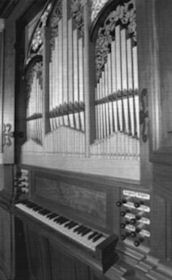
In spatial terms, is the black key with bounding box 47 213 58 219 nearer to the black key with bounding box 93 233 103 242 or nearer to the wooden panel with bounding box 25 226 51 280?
the wooden panel with bounding box 25 226 51 280

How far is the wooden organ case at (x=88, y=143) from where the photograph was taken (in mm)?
1447

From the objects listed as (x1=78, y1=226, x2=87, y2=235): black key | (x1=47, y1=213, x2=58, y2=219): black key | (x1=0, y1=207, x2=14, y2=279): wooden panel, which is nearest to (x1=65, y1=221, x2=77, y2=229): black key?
(x1=78, y1=226, x2=87, y2=235): black key

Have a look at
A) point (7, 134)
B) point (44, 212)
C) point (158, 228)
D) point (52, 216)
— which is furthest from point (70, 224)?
point (7, 134)

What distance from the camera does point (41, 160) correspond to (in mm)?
2484

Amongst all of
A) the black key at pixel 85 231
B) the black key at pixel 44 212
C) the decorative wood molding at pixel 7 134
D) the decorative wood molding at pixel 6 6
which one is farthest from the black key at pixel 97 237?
the decorative wood molding at pixel 6 6

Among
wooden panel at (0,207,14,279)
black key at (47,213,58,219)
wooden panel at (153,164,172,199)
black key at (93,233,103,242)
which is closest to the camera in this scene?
wooden panel at (153,164,172,199)

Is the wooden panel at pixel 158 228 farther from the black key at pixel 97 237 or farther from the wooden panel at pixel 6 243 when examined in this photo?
the wooden panel at pixel 6 243

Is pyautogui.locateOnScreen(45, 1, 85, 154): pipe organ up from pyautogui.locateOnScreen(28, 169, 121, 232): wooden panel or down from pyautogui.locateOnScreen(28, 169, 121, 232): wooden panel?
up

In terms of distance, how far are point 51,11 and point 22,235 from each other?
2.21 meters

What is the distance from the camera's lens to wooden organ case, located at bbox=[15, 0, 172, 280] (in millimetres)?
1447

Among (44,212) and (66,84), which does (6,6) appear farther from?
(44,212)

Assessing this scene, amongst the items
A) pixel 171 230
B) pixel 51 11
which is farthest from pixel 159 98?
pixel 51 11

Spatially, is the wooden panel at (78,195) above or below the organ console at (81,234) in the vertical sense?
above

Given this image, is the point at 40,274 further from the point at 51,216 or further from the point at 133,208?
the point at 133,208
